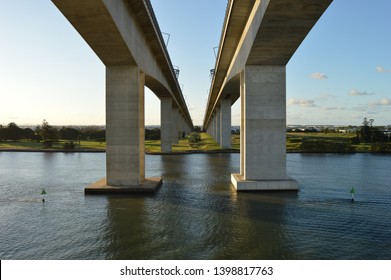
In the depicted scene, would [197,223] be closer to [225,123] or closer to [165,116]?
[165,116]

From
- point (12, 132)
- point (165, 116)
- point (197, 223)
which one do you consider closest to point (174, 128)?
point (165, 116)

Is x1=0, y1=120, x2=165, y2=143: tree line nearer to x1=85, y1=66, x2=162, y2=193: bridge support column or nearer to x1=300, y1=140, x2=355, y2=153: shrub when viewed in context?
x1=300, y1=140, x2=355, y2=153: shrub

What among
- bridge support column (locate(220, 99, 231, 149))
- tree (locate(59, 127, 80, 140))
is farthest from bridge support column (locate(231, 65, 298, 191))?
tree (locate(59, 127, 80, 140))

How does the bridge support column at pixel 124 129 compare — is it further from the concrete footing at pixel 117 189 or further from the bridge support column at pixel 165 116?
the bridge support column at pixel 165 116

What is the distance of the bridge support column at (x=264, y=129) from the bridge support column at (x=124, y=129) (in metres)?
7.07

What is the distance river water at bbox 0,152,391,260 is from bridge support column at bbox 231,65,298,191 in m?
1.38

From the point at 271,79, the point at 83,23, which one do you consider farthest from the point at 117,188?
the point at 271,79

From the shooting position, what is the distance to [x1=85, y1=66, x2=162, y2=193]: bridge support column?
20656 millimetres

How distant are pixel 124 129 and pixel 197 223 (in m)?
9.70

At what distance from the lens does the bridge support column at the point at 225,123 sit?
5681 centimetres

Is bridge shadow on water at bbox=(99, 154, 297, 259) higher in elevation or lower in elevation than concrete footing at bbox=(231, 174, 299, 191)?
lower

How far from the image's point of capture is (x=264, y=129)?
2120 cm

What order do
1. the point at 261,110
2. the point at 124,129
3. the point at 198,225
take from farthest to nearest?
the point at 261,110, the point at 124,129, the point at 198,225

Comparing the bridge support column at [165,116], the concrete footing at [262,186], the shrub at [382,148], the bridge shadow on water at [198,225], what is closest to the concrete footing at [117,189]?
the bridge shadow on water at [198,225]
